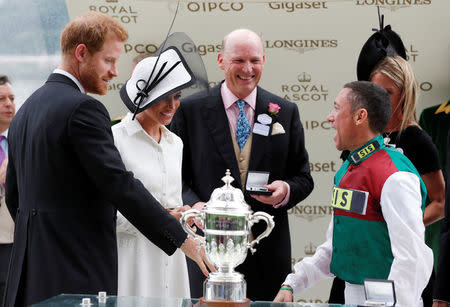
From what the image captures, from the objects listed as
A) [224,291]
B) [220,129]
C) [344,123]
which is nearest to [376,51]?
[220,129]

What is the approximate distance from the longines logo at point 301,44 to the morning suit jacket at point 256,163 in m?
1.44

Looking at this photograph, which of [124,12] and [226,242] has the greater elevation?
[124,12]

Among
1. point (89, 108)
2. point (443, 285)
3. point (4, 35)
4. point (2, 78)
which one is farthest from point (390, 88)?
point (4, 35)

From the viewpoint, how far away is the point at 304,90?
18.9ft

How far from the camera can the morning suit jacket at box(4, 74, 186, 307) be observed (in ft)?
9.61

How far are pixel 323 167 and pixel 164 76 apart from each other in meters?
2.44

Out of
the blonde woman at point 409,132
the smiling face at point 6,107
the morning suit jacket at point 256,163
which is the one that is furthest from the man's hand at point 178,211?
the smiling face at point 6,107

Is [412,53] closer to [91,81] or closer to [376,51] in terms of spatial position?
[376,51]

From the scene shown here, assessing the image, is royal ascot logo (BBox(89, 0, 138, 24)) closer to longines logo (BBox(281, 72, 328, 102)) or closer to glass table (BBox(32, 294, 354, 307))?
longines logo (BBox(281, 72, 328, 102))

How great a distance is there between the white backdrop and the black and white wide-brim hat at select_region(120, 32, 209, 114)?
203cm

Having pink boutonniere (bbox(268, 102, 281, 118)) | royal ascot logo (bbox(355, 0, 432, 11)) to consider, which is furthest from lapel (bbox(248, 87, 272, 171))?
royal ascot logo (bbox(355, 0, 432, 11))

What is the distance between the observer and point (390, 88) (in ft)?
13.3

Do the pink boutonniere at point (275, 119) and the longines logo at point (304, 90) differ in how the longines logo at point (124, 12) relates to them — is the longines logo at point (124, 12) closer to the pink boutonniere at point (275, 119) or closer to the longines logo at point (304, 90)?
the longines logo at point (304, 90)

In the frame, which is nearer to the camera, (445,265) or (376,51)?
(445,265)
